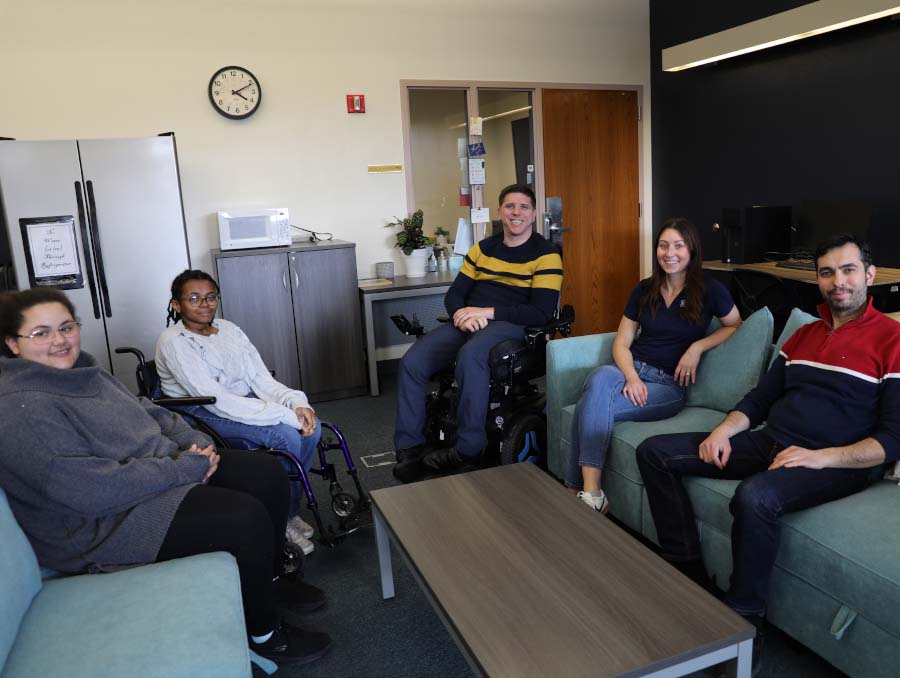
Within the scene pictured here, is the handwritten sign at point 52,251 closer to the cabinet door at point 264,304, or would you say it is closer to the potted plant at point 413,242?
the cabinet door at point 264,304

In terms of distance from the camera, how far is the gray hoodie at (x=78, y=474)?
169 centimetres

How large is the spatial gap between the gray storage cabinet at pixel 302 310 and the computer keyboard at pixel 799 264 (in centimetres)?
265

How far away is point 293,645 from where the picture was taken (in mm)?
2039

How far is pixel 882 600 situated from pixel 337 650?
1.43 metres

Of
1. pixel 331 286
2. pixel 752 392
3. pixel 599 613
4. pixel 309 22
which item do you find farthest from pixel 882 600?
pixel 309 22

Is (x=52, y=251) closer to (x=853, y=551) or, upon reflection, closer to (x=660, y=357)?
(x=660, y=357)

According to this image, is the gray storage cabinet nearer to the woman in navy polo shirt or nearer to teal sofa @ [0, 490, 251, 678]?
the woman in navy polo shirt

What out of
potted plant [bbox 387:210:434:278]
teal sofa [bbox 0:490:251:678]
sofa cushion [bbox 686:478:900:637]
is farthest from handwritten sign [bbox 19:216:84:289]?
sofa cushion [bbox 686:478:900:637]

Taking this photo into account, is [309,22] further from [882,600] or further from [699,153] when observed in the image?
[882,600]

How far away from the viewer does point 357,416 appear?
4.36 m

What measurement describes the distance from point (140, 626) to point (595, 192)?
17.0 ft

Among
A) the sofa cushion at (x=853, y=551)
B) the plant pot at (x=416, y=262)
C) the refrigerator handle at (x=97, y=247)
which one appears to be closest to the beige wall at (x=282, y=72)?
the plant pot at (x=416, y=262)

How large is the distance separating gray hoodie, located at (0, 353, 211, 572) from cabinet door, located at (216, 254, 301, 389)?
2511 mm

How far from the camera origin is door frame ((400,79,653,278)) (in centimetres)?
524
